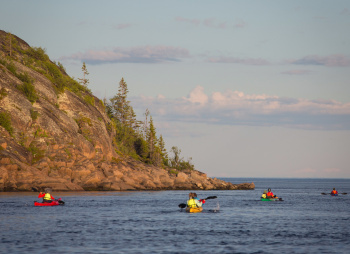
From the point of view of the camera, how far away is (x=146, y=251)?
31594 mm

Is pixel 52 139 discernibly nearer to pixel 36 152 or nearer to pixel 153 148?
pixel 36 152

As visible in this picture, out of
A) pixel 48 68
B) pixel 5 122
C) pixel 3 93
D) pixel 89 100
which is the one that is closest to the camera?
pixel 5 122

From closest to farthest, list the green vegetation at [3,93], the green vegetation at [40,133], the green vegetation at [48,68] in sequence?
the green vegetation at [3,93] → the green vegetation at [40,133] → the green vegetation at [48,68]

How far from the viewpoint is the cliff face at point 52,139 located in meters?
89.1

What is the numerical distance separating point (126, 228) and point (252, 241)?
12284 mm

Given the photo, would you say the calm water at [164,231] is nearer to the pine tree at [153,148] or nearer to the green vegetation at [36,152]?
the green vegetation at [36,152]

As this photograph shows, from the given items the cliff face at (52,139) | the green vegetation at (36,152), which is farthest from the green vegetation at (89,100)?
the green vegetation at (36,152)

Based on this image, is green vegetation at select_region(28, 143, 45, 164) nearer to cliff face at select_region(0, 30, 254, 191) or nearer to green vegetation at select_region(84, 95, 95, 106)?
cliff face at select_region(0, 30, 254, 191)

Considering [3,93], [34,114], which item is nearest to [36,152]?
[34,114]

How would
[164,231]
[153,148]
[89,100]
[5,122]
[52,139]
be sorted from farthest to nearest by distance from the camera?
[153,148] < [89,100] < [52,139] < [5,122] < [164,231]

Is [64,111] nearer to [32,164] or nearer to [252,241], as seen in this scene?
[32,164]

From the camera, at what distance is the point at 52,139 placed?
9875cm

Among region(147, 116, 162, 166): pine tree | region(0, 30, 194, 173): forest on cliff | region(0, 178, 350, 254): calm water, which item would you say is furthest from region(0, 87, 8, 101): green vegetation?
region(147, 116, 162, 166): pine tree

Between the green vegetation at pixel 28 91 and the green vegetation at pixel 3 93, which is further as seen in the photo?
the green vegetation at pixel 28 91
